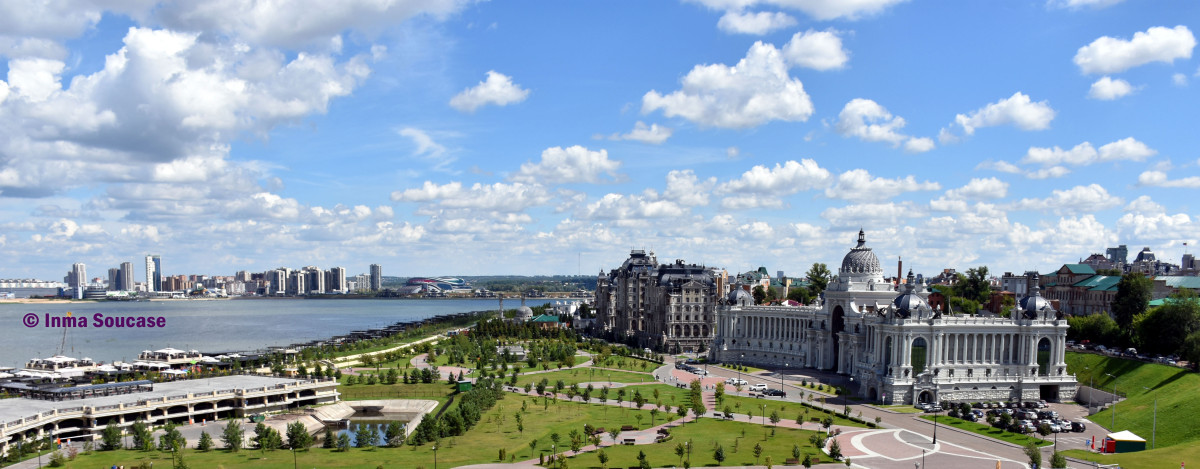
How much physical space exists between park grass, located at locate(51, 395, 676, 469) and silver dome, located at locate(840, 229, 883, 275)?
4713cm

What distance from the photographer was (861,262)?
11725 centimetres

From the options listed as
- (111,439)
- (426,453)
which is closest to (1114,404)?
(426,453)

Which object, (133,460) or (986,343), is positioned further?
(986,343)

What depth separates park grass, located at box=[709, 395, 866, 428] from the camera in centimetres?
8156

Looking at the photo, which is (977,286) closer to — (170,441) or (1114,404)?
(1114,404)

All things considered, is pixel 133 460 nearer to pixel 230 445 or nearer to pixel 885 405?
pixel 230 445

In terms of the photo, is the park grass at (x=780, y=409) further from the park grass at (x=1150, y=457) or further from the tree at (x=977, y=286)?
the tree at (x=977, y=286)

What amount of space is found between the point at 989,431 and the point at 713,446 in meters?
27.1

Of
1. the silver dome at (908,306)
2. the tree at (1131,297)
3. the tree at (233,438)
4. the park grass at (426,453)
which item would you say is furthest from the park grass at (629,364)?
the tree at (1131,297)

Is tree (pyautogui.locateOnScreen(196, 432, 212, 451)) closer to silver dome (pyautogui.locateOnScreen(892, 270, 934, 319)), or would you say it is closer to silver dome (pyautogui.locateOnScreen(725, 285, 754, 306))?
silver dome (pyautogui.locateOnScreen(892, 270, 934, 319))

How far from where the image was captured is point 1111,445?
6600 cm

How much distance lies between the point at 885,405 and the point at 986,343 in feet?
54.4

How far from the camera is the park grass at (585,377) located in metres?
110

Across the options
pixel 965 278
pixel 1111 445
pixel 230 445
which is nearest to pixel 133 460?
pixel 230 445
